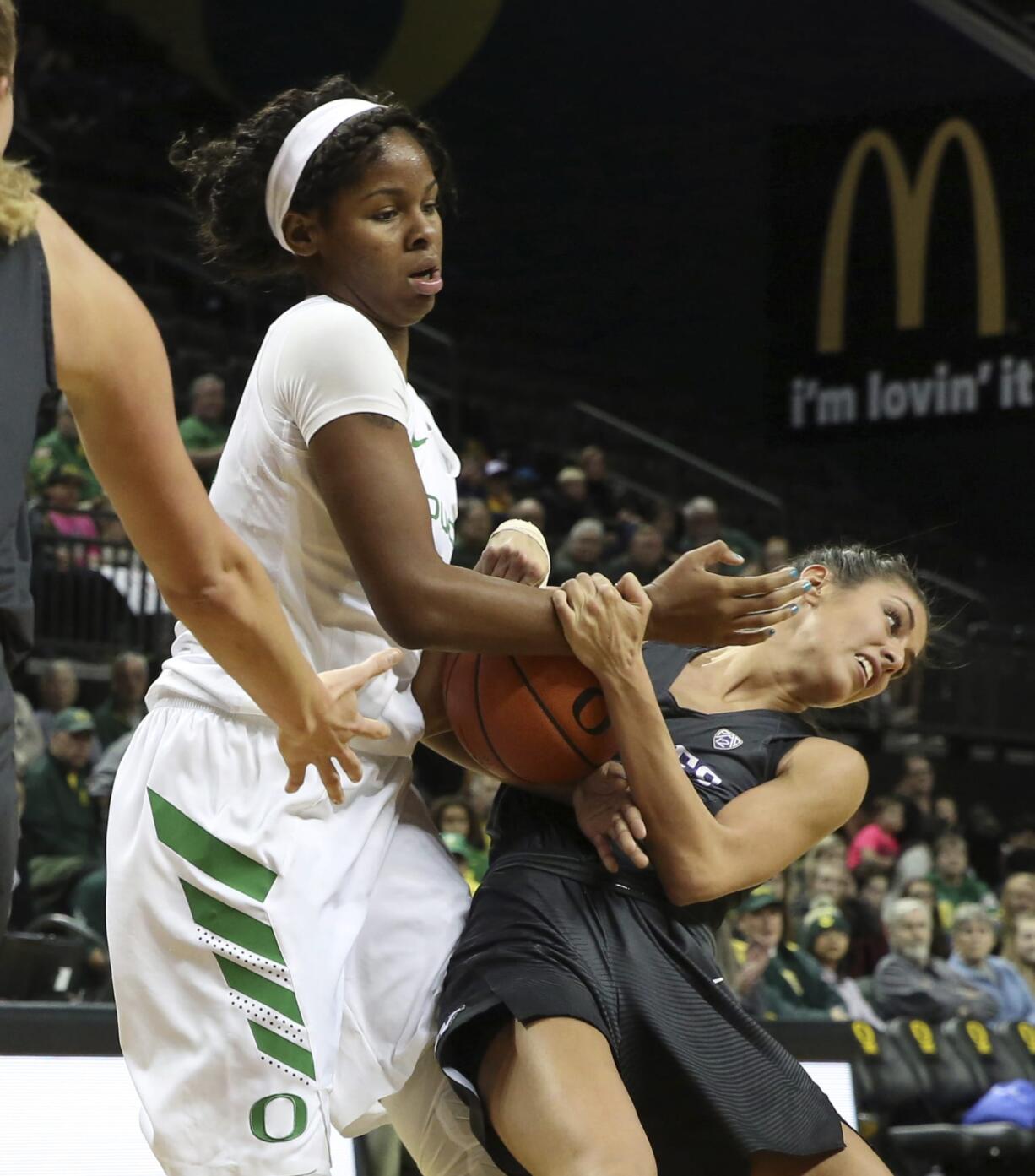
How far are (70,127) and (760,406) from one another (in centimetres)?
655

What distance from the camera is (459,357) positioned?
15.9 metres

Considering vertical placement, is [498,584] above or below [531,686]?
above

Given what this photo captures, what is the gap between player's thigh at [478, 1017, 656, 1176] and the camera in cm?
228

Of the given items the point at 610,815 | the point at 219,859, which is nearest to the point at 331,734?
the point at 219,859

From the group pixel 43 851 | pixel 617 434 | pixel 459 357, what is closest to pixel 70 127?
pixel 459 357

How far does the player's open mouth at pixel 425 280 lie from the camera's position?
8.20ft

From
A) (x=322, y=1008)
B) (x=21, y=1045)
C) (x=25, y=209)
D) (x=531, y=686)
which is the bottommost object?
(x=21, y=1045)

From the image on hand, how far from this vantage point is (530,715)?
241cm

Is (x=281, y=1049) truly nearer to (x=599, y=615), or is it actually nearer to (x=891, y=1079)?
(x=599, y=615)

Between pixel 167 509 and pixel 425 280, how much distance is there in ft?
2.68

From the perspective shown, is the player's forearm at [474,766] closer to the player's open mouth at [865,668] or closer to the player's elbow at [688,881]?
the player's elbow at [688,881]

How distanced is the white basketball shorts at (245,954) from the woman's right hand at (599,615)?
0.38 m

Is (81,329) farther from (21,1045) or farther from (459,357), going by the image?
(459,357)

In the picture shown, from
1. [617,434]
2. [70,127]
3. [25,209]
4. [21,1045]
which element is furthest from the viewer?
[617,434]
